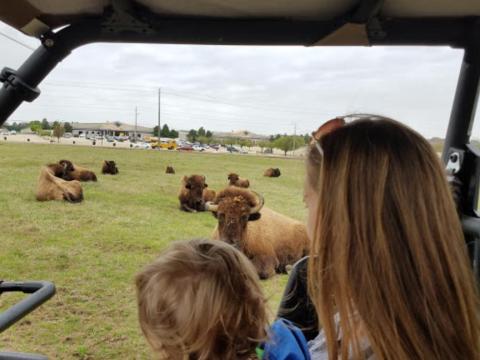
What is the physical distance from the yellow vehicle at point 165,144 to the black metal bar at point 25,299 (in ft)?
97.2

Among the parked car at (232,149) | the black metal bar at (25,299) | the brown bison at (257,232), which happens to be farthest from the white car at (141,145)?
the black metal bar at (25,299)

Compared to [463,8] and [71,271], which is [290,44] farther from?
[71,271]

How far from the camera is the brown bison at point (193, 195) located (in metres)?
11.7

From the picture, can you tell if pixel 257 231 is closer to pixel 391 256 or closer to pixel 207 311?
pixel 207 311

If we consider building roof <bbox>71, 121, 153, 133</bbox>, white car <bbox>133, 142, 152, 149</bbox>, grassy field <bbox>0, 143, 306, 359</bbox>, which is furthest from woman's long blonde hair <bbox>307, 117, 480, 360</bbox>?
white car <bbox>133, 142, 152, 149</bbox>

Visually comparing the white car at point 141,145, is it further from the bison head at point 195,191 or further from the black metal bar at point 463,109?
the black metal bar at point 463,109

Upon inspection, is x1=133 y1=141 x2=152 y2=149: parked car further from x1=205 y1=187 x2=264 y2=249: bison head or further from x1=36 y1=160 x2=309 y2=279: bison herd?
x1=205 y1=187 x2=264 y2=249: bison head

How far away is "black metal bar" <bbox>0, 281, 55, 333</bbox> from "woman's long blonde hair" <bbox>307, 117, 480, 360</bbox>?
0.98 m

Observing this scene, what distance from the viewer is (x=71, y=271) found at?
6.01 metres

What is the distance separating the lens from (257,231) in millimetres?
7172

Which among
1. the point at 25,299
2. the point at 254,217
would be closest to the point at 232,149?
the point at 254,217

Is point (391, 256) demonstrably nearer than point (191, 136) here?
Yes

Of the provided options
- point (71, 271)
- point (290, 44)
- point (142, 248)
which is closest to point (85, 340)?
point (71, 271)

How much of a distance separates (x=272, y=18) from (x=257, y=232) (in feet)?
19.4
